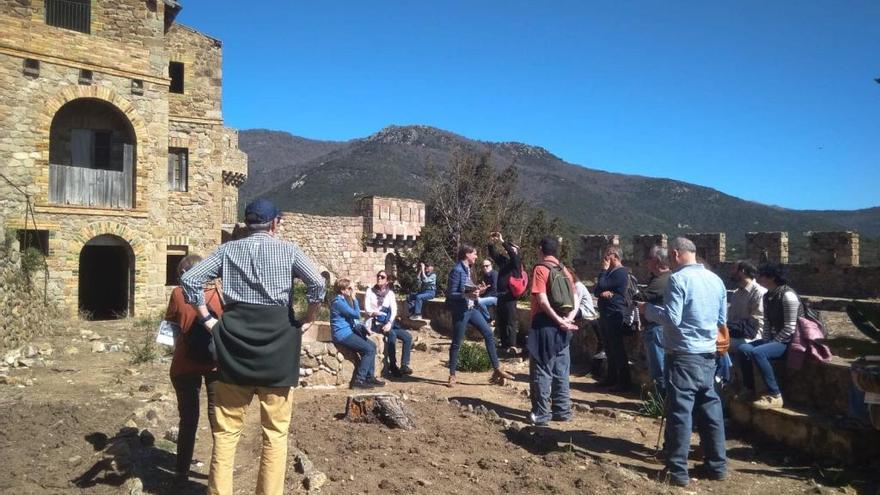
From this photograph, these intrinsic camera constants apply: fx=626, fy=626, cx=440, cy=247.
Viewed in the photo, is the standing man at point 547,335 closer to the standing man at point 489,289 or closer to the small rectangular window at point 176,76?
the standing man at point 489,289

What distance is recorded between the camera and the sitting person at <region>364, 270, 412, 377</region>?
916 cm

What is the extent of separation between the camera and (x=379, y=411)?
6.00 metres

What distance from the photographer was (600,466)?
495 cm

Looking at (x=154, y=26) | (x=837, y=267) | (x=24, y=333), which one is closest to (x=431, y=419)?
(x=24, y=333)

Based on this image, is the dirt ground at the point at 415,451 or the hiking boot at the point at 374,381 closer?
the dirt ground at the point at 415,451

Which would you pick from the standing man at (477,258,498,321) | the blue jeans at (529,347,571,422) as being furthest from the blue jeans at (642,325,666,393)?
the standing man at (477,258,498,321)

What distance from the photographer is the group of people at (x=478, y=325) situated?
3715mm

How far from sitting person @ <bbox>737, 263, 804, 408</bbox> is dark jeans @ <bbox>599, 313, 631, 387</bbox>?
194 cm

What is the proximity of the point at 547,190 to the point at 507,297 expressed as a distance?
266ft

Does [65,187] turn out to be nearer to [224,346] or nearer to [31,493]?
[31,493]

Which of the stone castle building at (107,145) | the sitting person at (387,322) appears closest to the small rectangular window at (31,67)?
the stone castle building at (107,145)

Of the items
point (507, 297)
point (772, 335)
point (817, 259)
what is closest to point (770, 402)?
point (772, 335)

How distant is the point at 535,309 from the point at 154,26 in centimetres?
1553

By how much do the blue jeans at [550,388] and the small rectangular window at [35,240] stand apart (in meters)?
14.1
